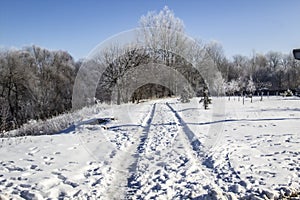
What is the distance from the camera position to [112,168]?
5.94 m

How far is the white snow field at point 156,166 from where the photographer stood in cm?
451

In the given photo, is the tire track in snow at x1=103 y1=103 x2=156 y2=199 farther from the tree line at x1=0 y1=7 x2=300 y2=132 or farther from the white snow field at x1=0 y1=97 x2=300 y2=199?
the tree line at x1=0 y1=7 x2=300 y2=132

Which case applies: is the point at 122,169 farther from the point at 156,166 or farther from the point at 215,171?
the point at 215,171

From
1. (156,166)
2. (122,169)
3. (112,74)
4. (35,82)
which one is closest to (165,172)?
(156,166)

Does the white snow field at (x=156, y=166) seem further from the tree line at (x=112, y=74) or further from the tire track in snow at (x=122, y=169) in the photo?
the tree line at (x=112, y=74)

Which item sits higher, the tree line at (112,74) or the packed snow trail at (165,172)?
the tree line at (112,74)

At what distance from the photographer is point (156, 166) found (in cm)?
604

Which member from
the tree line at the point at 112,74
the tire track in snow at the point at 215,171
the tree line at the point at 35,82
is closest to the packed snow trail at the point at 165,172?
the tire track in snow at the point at 215,171

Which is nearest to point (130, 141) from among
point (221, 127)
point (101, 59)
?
point (221, 127)

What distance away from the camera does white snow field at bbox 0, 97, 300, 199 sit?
451 centimetres

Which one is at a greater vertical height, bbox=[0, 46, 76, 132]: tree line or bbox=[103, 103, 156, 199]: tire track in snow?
bbox=[0, 46, 76, 132]: tree line

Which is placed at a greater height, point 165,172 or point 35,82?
point 35,82

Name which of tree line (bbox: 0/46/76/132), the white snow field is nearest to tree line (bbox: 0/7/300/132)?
tree line (bbox: 0/46/76/132)

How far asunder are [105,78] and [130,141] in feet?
63.3
